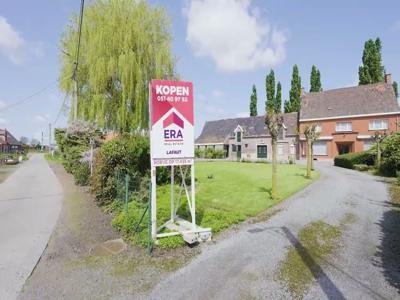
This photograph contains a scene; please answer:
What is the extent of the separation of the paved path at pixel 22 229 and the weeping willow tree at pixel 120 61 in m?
5.62

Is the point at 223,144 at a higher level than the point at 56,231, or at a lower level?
higher

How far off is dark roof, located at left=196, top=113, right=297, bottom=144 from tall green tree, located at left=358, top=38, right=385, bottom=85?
37.4 ft

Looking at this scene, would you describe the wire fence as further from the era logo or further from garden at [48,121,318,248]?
the era logo

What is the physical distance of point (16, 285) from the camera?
503 centimetres

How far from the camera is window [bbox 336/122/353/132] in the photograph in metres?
36.4

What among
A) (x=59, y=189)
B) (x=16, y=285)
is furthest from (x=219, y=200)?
(x=59, y=189)

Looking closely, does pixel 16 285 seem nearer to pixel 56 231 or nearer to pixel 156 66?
pixel 56 231

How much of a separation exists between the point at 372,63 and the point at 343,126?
38.1 feet

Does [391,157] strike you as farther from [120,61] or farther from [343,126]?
[343,126]

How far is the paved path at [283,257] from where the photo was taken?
4.69m

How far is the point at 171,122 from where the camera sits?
22.7ft

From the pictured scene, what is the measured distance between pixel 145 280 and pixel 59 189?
12.5m

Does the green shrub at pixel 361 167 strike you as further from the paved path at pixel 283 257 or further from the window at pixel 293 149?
the window at pixel 293 149

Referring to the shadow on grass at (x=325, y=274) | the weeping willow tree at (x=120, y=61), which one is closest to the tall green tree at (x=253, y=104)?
the weeping willow tree at (x=120, y=61)
